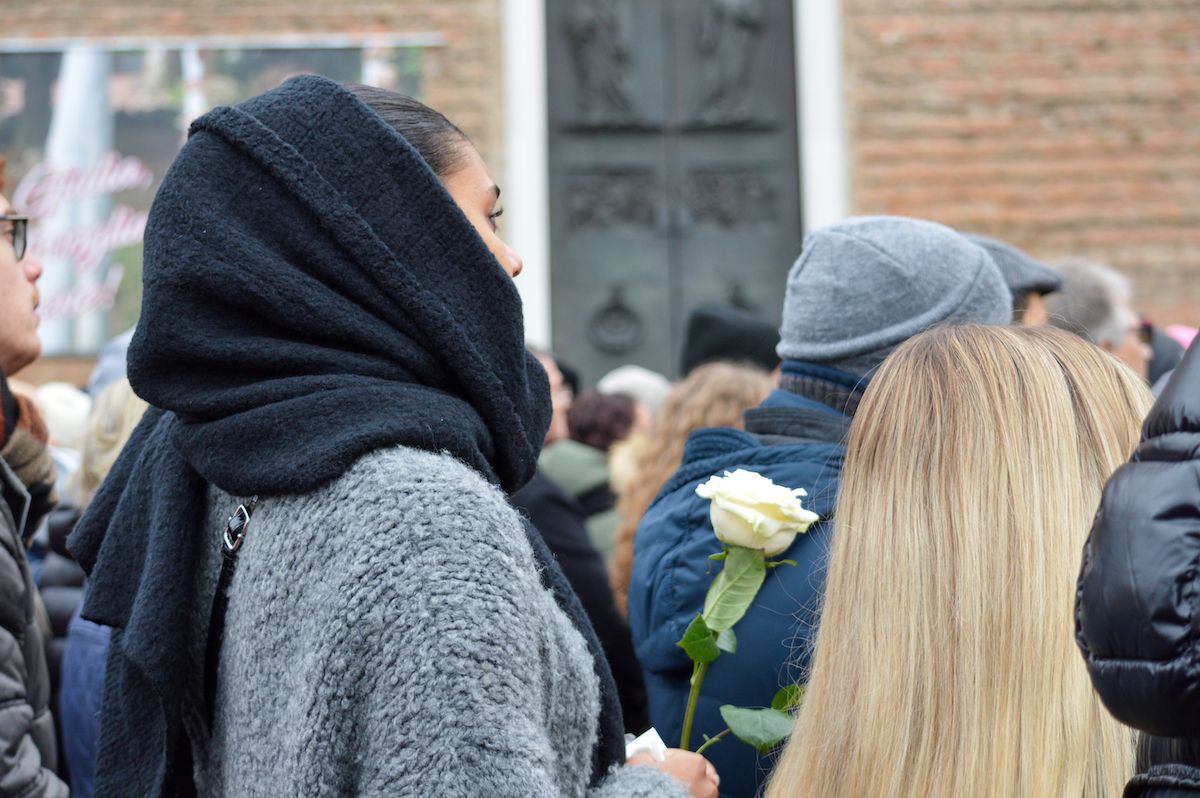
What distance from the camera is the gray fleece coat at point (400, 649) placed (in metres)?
1.16

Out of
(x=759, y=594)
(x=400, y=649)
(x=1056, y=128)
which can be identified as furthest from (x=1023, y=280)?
(x=1056, y=128)

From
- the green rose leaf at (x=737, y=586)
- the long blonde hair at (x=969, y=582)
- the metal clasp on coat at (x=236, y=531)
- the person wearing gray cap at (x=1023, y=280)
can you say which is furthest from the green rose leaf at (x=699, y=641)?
the person wearing gray cap at (x=1023, y=280)

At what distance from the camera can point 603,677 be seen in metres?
1.46

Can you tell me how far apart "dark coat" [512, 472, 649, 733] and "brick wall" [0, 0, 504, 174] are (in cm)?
422

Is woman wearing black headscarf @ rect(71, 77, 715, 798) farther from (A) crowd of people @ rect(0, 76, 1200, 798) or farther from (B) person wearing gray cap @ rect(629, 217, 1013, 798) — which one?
(B) person wearing gray cap @ rect(629, 217, 1013, 798)

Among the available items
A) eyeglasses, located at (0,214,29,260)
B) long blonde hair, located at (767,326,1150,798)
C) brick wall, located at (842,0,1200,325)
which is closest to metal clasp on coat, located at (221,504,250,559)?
long blonde hair, located at (767,326,1150,798)

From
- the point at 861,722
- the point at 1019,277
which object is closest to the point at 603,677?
the point at 861,722

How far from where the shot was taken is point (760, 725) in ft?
5.80

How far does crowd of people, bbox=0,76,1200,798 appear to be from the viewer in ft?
3.81

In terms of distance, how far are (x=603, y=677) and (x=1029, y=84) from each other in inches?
264

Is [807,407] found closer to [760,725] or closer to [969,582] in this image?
[760,725]

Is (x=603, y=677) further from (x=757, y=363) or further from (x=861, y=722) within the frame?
(x=757, y=363)

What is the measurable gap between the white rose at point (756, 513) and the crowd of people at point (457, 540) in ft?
0.20

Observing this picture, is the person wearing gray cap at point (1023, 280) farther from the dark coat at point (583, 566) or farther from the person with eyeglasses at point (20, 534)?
the person with eyeglasses at point (20, 534)
